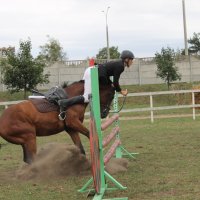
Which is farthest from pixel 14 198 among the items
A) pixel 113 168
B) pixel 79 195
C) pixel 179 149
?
pixel 179 149

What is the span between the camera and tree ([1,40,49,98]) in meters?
32.4

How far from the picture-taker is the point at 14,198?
21.1ft

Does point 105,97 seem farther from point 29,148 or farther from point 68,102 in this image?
point 29,148

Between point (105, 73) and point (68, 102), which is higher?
point (105, 73)

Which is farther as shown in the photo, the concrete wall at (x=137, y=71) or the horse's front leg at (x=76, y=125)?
the concrete wall at (x=137, y=71)

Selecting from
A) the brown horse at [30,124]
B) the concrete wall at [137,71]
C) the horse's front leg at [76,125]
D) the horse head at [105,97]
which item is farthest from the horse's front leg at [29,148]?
the concrete wall at [137,71]

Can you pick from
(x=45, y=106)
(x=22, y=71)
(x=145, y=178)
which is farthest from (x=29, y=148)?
(x=22, y=71)

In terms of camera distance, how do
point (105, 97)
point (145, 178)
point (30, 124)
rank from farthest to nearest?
1. point (105, 97)
2. point (30, 124)
3. point (145, 178)

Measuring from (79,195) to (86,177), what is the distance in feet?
4.66

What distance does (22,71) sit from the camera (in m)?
32.4

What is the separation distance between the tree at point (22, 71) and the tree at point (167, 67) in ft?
34.1

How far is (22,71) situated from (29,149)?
25.0m

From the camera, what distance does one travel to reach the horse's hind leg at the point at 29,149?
7.95m

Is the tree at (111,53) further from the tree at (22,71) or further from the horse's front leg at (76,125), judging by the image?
the horse's front leg at (76,125)
